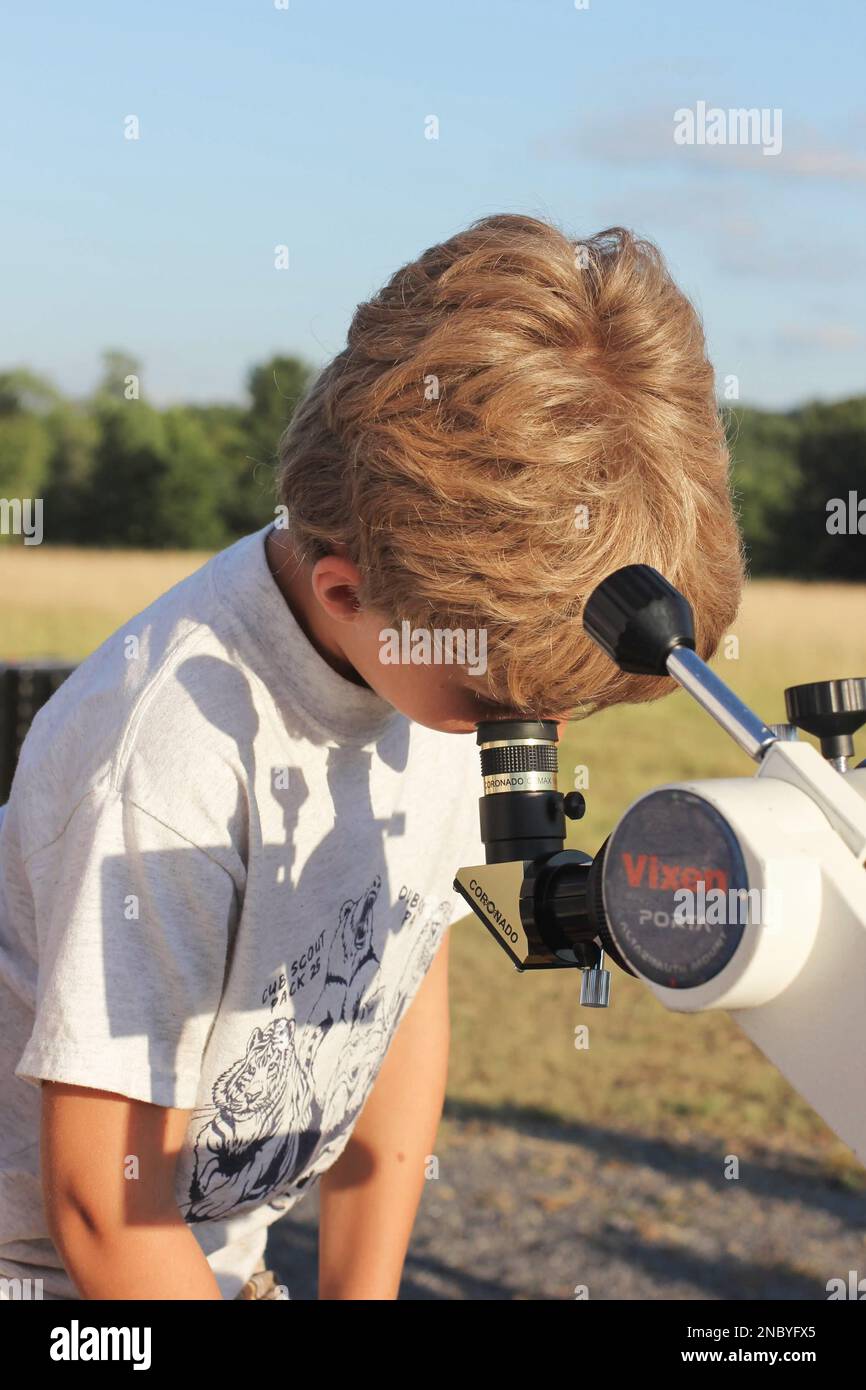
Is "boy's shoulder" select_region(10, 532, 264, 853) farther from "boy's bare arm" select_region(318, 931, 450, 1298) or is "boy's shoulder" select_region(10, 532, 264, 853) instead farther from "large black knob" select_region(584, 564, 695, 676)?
"boy's bare arm" select_region(318, 931, 450, 1298)

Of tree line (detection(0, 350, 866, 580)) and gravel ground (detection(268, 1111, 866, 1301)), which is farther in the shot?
tree line (detection(0, 350, 866, 580))

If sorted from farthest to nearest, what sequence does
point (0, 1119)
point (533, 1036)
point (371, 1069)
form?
point (533, 1036), point (371, 1069), point (0, 1119)

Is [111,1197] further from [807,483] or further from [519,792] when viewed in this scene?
[807,483]

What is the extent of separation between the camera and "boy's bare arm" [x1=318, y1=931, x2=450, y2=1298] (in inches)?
75.6

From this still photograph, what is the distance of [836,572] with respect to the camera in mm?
18109

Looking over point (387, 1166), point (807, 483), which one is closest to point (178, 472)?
point (807, 483)

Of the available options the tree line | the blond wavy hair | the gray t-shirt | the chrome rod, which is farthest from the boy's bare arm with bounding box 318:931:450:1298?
the tree line

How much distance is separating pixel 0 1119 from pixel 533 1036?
4.21 meters

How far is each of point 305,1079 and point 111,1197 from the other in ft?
1.13

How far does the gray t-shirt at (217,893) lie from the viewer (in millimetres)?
1331

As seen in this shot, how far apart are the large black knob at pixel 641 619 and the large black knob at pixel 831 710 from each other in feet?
0.54
